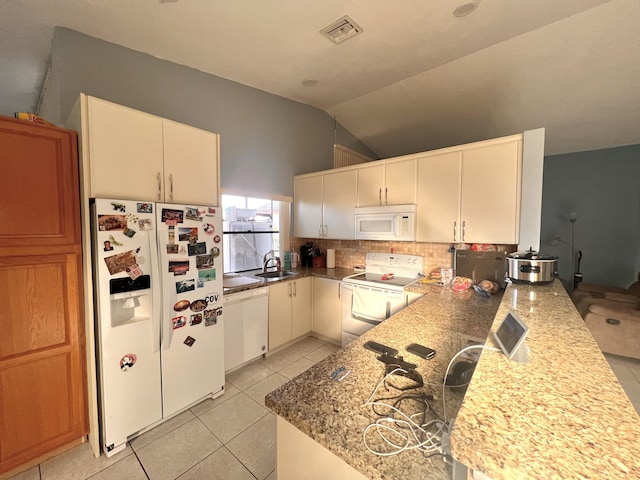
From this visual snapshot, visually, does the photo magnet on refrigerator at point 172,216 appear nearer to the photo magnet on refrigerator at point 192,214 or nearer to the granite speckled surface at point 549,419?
the photo magnet on refrigerator at point 192,214

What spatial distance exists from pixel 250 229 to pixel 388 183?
1.77m

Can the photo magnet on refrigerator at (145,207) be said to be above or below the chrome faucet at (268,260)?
above

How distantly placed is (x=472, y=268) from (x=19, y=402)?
3468mm

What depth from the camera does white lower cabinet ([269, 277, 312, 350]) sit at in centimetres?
281

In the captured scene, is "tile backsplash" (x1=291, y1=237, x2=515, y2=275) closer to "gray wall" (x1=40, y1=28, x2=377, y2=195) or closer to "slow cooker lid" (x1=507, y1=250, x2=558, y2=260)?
"slow cooker lid" (x1=507, y1=250, x2=558, y2=260)

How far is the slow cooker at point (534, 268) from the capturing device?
1.86 metres

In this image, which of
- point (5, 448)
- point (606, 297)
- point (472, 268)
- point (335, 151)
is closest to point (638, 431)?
point (472, 268)

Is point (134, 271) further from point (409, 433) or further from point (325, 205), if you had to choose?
point (325, 205)

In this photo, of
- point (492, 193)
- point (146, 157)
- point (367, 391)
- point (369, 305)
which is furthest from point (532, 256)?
point (146, 157)

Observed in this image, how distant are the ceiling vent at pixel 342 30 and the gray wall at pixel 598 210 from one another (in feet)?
16.1

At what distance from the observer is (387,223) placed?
9.40ft

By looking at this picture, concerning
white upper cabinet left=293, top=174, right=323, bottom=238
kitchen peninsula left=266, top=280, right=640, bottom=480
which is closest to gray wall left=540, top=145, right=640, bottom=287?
white upper cabinet left=293, top=174, right=323, bottom=238

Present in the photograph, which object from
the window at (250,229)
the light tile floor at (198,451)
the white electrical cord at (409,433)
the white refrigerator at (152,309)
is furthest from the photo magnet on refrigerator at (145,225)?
the white electrical cord at (409,433)

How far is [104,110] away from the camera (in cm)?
158
